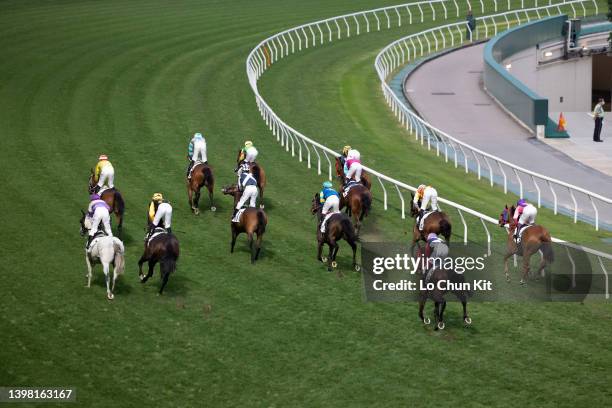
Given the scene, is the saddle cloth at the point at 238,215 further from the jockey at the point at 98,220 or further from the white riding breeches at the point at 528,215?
the white riding breeches at the point at 528,215

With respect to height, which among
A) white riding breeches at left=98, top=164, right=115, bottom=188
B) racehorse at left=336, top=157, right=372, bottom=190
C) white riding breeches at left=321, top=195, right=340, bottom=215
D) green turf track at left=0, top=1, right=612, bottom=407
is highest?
white riding breeches at left=98, top=164, right=115, bottom=188

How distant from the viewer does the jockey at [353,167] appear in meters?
22.7

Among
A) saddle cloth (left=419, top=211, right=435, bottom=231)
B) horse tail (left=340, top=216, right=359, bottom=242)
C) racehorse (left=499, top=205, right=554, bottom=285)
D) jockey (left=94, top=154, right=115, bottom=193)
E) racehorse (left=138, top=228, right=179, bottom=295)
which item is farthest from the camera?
jockey (left=94, top=154, right=115, bottom=193)

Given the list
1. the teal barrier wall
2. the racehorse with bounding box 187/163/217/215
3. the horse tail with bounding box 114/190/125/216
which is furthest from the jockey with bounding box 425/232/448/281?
the teal barrier wall

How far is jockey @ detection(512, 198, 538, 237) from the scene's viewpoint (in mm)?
19172

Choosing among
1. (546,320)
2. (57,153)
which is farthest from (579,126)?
(546,320)

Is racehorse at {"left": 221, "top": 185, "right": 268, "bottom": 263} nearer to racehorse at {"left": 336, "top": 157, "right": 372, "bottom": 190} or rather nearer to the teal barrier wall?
racehorse at {"left": 336, "top": 157, "right": 372, "bottom": 190}

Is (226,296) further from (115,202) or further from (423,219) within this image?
(423,219)

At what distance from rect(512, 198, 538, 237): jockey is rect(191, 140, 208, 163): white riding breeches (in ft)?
24.1

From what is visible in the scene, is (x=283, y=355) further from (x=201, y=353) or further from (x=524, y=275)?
(x=524, y=275)

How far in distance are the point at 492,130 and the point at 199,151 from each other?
13.3m

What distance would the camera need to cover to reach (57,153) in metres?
28.3

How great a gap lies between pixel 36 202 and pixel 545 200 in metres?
11.9

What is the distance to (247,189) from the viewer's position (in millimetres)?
21234
